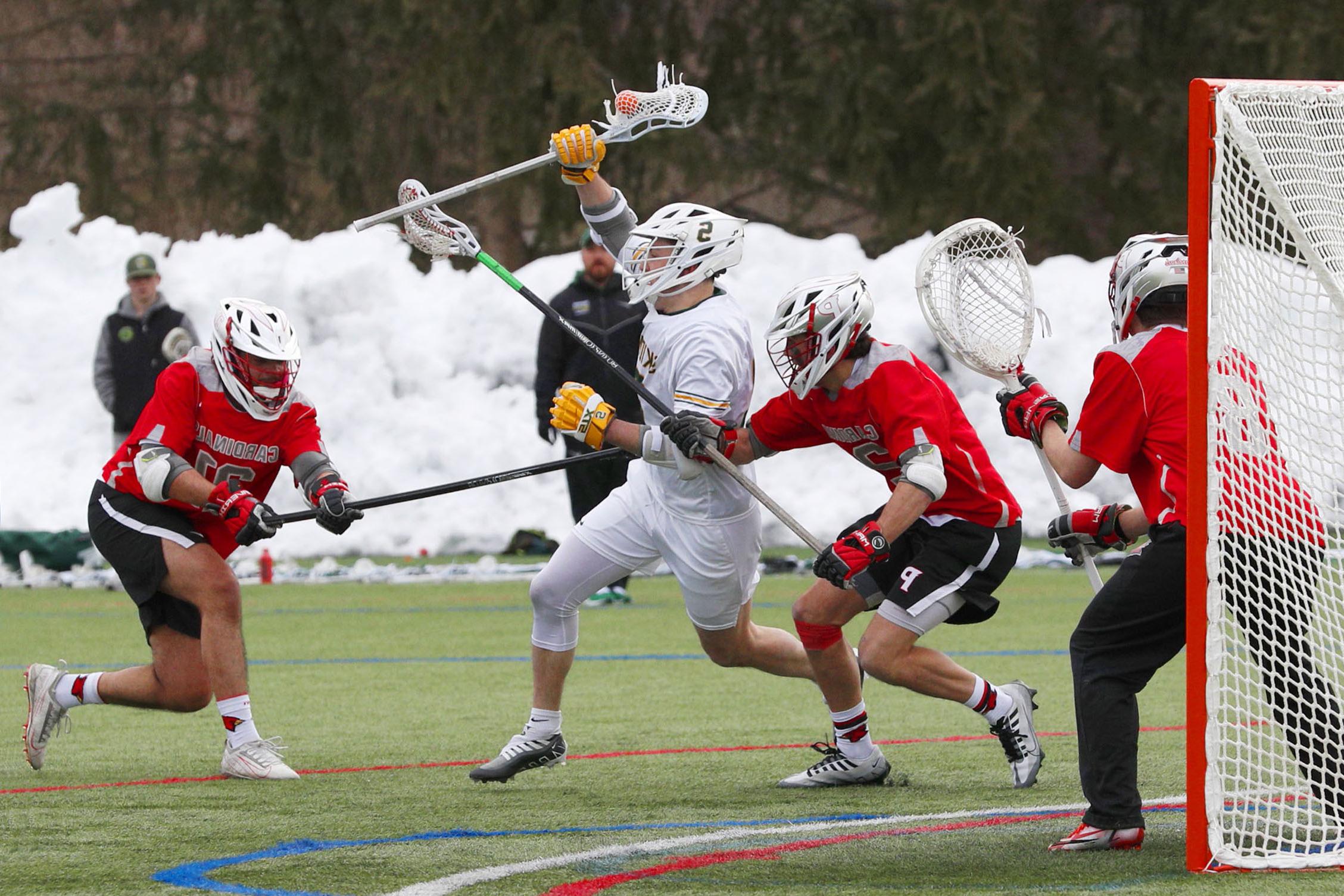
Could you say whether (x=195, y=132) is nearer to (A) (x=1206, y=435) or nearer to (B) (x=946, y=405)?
(B) (x=946, y=405)

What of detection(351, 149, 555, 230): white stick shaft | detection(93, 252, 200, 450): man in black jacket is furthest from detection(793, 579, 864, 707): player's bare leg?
detection(93, 252, 200, 450): man in black jacket

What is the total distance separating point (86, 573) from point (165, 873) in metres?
9.86

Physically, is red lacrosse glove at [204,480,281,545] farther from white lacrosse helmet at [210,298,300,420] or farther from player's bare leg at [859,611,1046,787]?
player's bare leg at [859,611,1046,787]

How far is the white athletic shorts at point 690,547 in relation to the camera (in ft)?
19.8

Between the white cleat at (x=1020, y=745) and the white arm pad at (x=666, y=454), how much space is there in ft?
3.77

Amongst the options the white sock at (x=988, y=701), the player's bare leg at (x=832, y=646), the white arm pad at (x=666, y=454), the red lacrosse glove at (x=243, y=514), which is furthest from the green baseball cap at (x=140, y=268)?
the white sock at (x=988, y=701)

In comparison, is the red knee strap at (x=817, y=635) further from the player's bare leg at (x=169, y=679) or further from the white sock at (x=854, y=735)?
the player's bare leg at (x=169, y=679)

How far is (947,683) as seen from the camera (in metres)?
5.96

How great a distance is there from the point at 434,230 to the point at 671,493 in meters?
1.50

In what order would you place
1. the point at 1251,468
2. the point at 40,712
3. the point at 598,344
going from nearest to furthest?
1. the point at 1251,468
2. the point at 40,712
3. the point at 598,344

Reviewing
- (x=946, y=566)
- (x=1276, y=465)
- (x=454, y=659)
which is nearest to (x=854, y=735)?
(x=946, y=566)

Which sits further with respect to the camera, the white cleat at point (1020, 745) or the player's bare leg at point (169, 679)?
the player's bare leg at point (169, 679)

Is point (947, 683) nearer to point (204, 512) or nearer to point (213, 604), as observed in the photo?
point (213, 604)

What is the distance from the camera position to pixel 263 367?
6137 mm
